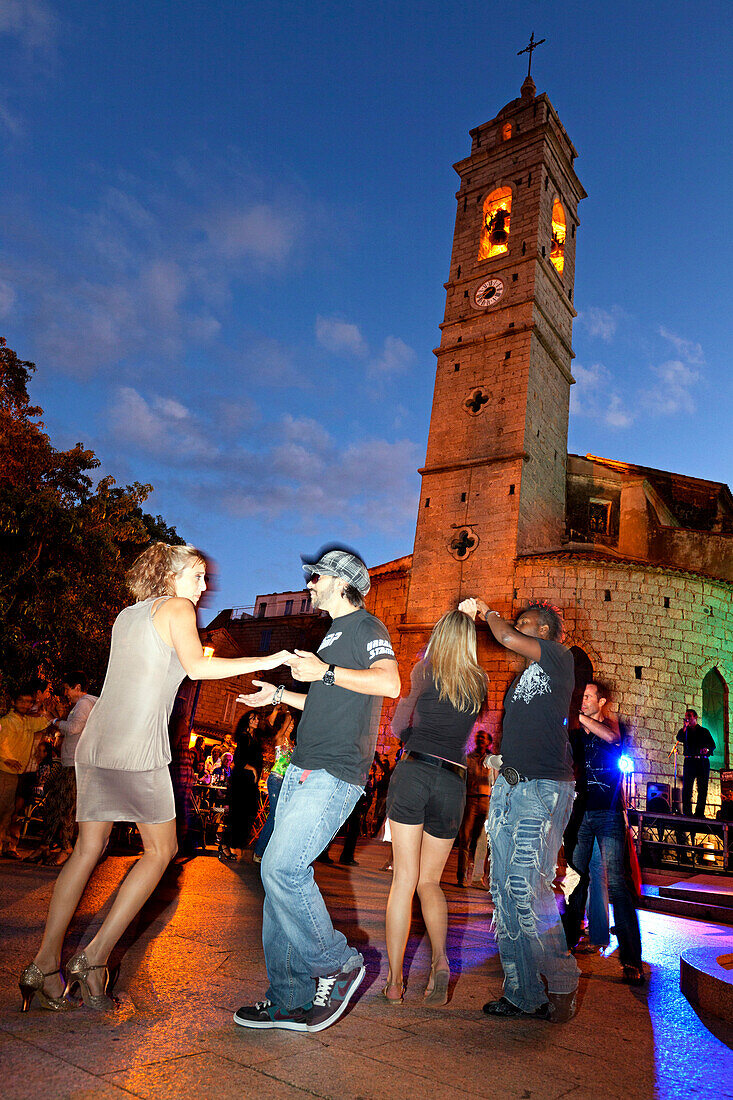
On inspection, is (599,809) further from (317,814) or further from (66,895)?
(66,895)

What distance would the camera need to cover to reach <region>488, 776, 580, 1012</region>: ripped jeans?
10.3 feet

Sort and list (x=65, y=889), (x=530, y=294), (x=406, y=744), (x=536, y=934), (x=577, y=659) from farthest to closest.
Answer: (x=530, y=294)
(x=577, y=659)
(x=406, y=744)
(x=536, y=934)
(x=65, y=889)

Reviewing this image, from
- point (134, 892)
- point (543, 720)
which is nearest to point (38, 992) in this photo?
point (134, 892)

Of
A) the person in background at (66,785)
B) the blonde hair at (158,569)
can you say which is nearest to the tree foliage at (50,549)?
the person in background at (66,785)

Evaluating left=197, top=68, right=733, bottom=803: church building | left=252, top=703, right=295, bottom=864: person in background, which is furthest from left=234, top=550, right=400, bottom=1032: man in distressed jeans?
left=197, top=68, right=733, bottom=803: church building

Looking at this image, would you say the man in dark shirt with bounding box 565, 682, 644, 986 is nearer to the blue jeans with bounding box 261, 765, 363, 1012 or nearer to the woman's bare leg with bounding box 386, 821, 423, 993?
the woman's bare leg with bounding box 386, 821, 423, 993

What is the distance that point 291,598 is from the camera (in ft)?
159

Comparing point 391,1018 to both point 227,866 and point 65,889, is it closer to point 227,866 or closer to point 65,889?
point 65,889

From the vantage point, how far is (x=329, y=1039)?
2475 millimetres

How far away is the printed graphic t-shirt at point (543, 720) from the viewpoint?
11.2ft

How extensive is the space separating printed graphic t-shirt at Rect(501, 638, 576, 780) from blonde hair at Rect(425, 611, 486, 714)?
226 mm

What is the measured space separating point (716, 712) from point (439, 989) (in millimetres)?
20134

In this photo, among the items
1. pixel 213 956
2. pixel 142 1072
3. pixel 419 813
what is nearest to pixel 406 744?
pixel 419 813

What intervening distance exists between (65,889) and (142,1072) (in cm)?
84
